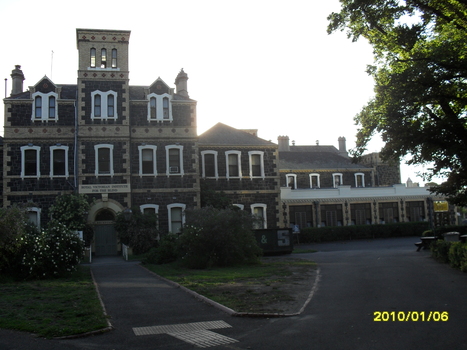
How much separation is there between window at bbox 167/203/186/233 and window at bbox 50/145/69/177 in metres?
6.94

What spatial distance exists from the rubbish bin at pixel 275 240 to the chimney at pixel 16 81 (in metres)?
19.8

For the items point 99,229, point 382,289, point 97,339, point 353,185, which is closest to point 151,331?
point 97,339

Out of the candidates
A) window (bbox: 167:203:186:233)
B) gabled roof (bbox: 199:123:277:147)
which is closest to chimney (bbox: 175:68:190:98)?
gabled roof (bbox: 199:123:277:147)

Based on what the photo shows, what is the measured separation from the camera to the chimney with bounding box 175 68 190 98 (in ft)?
119

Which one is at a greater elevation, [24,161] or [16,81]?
[16,81]

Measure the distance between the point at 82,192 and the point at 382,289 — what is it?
21.9m

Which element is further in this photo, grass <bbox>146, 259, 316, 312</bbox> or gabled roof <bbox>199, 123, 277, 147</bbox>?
gabled roof <bbox>199, 123, 277, 147</bbox>

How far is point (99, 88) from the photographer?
1233 inches

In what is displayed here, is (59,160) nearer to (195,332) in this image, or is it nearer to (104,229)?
(104,229)

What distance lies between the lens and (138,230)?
95.6 feet

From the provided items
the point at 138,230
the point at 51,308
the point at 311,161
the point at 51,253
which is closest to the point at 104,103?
the point at 138,230

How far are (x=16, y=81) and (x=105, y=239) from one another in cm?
1289

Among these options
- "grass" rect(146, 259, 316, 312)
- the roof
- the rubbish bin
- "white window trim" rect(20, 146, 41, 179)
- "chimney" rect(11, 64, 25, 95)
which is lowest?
"grass" rect(146, 259, 316, 312)
